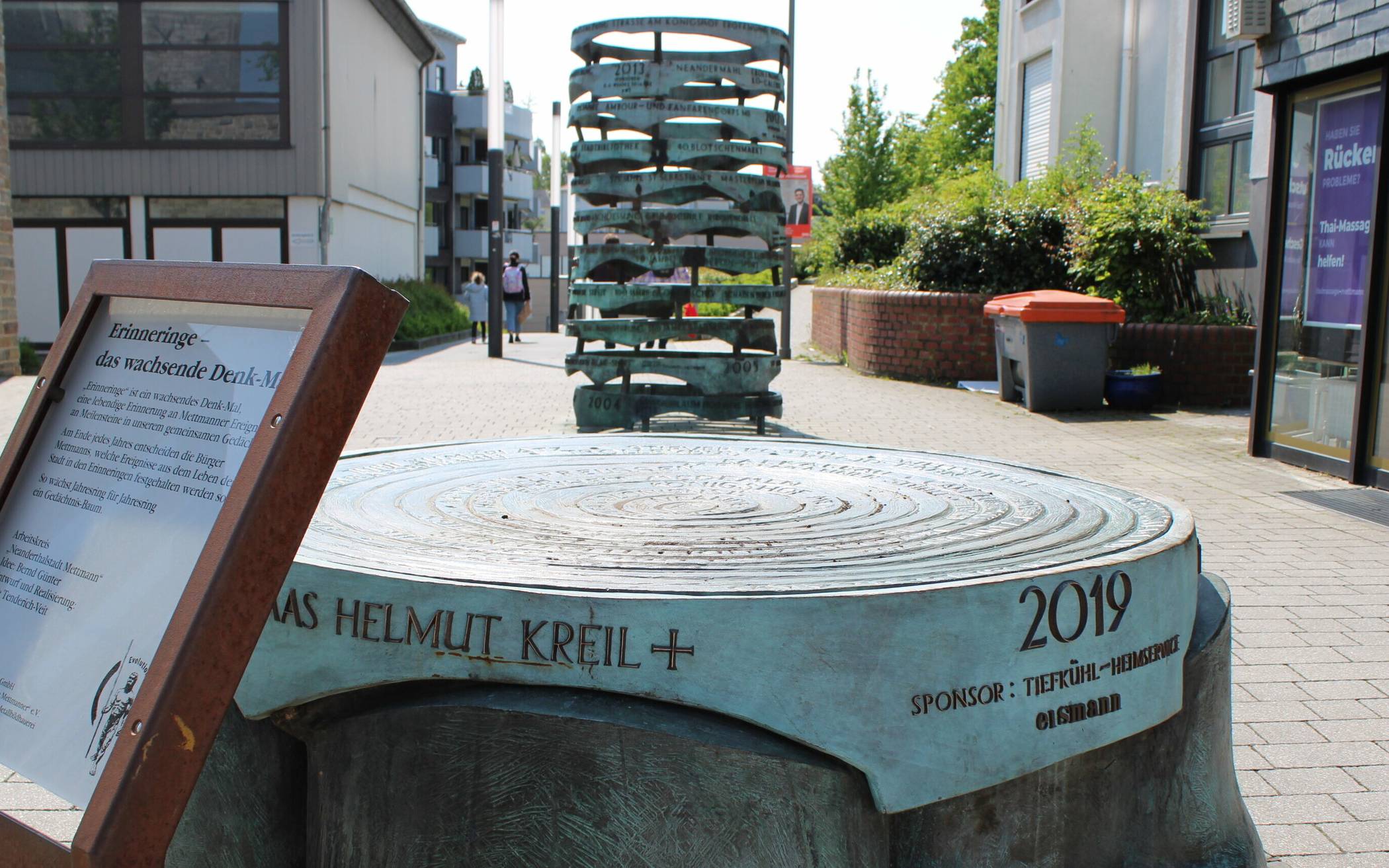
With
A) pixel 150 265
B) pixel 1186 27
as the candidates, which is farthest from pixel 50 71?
pixel 150 265

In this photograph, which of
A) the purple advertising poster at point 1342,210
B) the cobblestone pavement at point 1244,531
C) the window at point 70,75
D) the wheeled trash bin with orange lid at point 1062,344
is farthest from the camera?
the window at point 70,75

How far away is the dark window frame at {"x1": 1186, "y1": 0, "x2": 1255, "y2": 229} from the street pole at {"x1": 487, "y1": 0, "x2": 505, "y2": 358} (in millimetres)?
10583

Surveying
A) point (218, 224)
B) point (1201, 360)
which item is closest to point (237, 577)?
point (1201, 360)

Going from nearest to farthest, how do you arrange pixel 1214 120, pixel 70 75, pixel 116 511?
pixel 116 511, pixel 1214 120, pixel 70 75

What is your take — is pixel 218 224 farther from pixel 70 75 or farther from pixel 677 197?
pixel 677 197

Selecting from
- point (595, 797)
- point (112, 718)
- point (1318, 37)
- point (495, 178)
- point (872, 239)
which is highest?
point (1318, 37)

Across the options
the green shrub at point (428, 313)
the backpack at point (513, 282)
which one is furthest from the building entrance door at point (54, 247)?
the backpack at point (513, 282)

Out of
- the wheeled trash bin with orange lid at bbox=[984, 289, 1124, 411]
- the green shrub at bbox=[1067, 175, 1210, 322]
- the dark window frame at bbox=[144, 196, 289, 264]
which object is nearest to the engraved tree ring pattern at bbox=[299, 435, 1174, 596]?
the wheeled trash bin with orange lid at bbox=[984, 289, 1124, 411]

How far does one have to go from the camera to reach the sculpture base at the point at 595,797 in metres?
2.23

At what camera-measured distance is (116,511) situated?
191 cm

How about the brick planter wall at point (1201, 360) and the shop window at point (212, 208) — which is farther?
the shop window at point (212, 208)

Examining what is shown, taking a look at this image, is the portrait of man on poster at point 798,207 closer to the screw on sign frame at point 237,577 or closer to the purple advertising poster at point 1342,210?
the purple advertising poster at point 1342,210

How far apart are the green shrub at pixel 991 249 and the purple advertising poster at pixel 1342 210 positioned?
20.4 feet

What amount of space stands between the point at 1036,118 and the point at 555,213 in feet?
46.2
